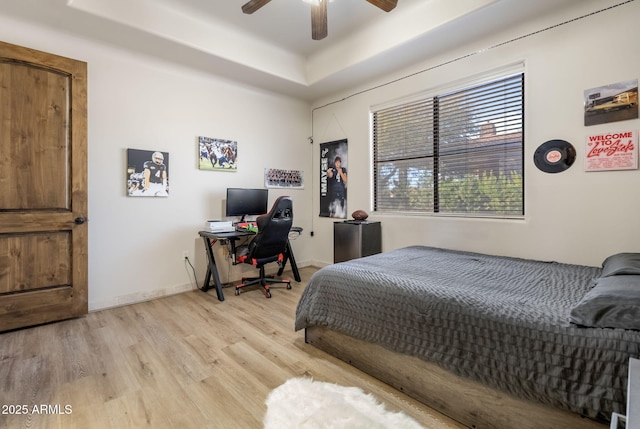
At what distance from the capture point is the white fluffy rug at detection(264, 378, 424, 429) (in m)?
1.42

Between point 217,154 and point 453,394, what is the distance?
11.3 feet

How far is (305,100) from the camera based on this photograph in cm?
472

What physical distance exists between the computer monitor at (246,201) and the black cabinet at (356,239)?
1.00m

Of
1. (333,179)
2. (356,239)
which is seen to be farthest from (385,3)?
(333,179)

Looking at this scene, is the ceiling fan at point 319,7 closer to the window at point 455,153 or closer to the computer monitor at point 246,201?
the window at point 455,153

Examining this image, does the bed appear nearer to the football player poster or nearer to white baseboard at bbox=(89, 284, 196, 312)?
white baseboard at bbox=(89, 284, 196, 312)

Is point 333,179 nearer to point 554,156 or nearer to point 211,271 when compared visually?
point 211,271

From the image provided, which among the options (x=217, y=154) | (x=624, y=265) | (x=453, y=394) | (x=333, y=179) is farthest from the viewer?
(x=333, y=179)

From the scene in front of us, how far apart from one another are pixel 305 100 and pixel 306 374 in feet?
13.1

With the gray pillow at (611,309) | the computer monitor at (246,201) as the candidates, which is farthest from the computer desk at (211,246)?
the gray pillow at (611,309)

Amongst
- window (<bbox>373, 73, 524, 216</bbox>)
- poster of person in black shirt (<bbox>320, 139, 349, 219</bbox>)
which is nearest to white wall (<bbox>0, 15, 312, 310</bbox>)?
poster of person in black shirt (<bbox>320, 139, 349, 219</bbox>)

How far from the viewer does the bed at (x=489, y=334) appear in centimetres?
113

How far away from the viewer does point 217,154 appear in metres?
3.79

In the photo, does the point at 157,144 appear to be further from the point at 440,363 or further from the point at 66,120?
A: the point at 440,363
